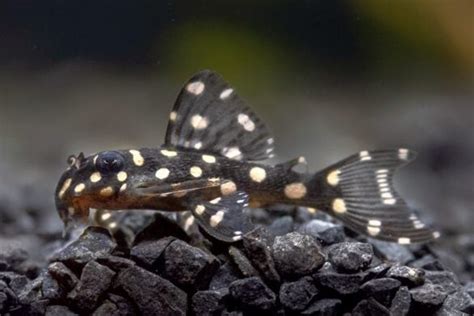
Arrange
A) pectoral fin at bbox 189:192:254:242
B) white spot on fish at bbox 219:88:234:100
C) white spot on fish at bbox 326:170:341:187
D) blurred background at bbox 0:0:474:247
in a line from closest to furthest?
pectoral fin at bbox 189:192:254:242, white spot on fish at bbox 219:88:234:100, white spot on fish at bbox 326:170:341:187, blurred background at bbox 0:0:474:247

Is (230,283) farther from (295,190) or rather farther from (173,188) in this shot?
(295,190)

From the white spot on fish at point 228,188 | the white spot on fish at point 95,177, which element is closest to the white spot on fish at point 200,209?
the white spot on fish at point 228,188

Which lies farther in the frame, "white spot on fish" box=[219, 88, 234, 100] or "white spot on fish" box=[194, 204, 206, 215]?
"white spot on fish" box=[219, 88, 234, 100]

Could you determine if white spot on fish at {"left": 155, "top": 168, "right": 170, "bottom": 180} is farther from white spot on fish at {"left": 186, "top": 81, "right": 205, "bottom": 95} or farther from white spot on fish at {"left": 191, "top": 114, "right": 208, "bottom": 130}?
white spot on fish at {"left": 186, "top": 81, "right": 205, "bottom": 95}

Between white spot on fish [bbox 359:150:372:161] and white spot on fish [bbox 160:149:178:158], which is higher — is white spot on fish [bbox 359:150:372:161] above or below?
below

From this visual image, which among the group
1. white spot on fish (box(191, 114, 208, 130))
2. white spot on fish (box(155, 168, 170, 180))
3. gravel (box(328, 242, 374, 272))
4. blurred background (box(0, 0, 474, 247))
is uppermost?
blurred background (box(0, 0, 474, 247))

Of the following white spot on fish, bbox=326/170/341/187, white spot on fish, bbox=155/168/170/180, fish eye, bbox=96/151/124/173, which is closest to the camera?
fish eye, bbox=96/151/124/173

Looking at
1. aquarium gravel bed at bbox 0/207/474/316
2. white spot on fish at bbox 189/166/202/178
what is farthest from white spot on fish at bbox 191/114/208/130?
aquarium gravel bed at bbox 0/207/474/316

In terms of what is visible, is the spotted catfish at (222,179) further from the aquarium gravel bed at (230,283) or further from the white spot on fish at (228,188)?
the aquarium gravel bed at (230,283)
